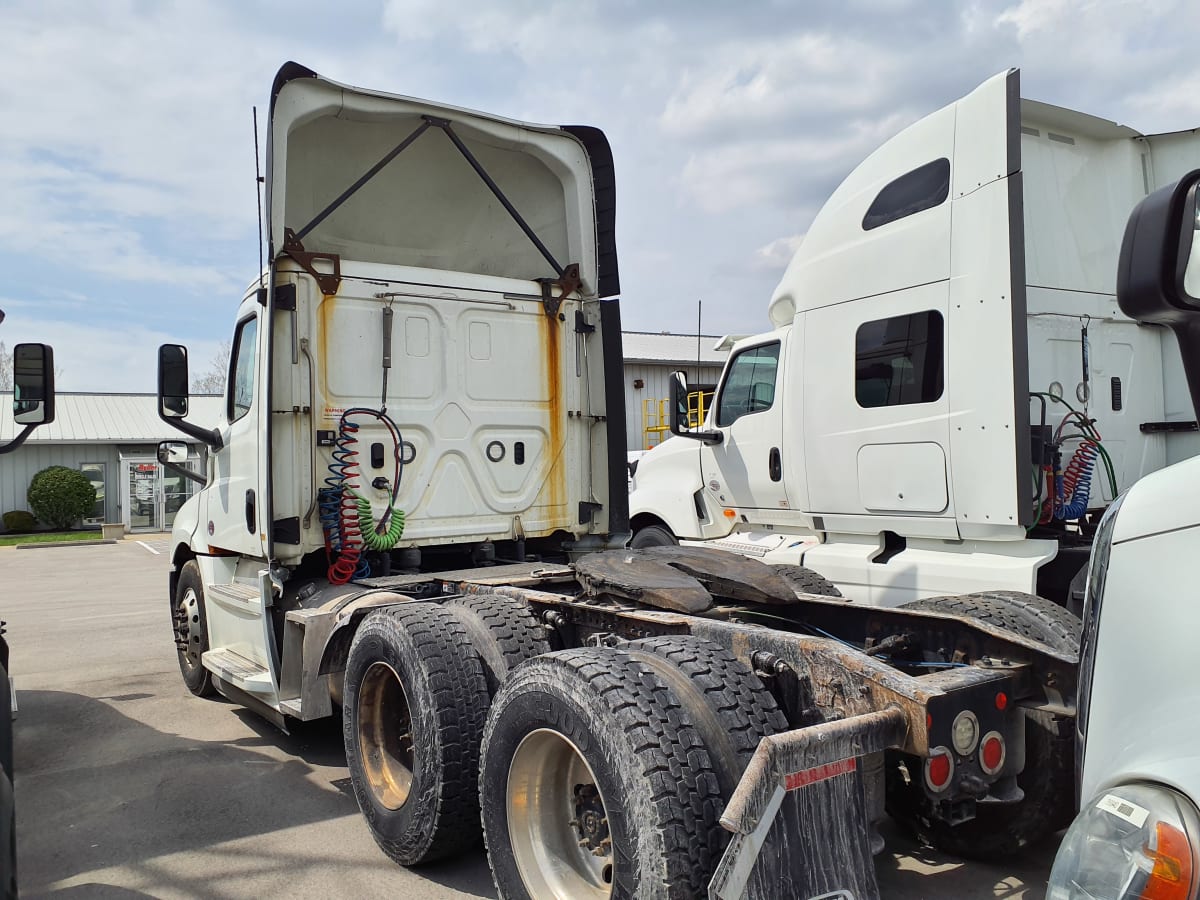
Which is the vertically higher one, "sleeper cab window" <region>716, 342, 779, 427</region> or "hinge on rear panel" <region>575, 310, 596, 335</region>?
"hinge on rear panel" <region>575, 310, 596, 335</region>

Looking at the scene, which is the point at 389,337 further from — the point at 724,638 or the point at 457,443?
the point at 724,638

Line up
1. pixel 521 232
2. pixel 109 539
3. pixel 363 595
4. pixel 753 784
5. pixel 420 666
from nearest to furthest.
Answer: pixel 753 784 < pixel 420 666 < pixel 363 595 < pixel 521 232 < pixel 109 539

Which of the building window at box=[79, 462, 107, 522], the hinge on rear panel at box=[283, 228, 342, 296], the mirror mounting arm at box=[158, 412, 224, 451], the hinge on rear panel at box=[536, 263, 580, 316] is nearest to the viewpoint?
the hinge on rear panel at box=[283, 228, 342, 296]

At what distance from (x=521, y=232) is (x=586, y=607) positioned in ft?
10.8

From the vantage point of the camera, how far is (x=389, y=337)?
5.52 metres

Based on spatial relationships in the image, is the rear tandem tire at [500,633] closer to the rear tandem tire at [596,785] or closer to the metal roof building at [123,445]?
the rear tandem tire at [596,785]

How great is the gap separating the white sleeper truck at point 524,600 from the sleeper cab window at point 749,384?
3.06 ft

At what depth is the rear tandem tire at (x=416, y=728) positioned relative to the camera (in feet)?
12.1

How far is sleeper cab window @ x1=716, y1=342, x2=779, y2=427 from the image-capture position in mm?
7191

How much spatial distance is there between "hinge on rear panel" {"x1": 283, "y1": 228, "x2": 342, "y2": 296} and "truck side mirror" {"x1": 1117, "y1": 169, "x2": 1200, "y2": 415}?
4.33 meters

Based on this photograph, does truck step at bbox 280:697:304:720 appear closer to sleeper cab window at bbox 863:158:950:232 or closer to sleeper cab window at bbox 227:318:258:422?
sleeper cab window at bbox 227:318:258:422

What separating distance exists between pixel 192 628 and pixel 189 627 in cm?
7

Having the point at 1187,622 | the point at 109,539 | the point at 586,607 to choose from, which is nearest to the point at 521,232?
the point at 586,607

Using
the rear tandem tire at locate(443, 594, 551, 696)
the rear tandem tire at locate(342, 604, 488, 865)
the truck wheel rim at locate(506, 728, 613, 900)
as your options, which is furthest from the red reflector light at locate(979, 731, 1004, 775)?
the rear tandem tire at locate(342, 604, 488, 865)
